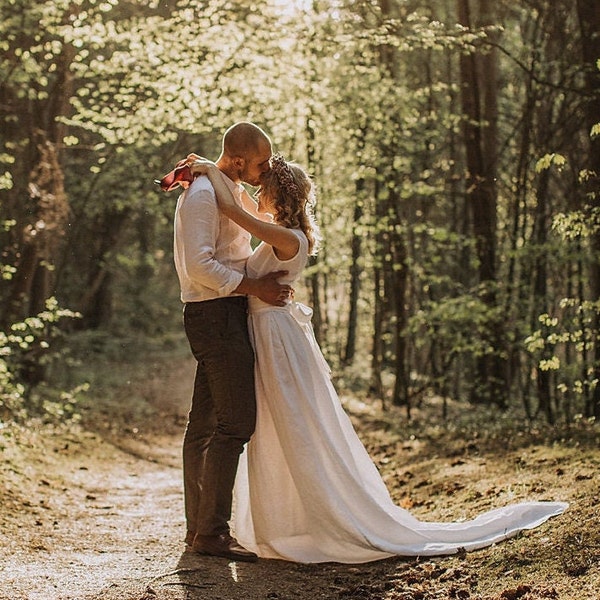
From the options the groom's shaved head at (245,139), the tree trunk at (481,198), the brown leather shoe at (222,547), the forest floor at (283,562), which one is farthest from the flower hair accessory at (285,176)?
the tree trunk at (481,198)

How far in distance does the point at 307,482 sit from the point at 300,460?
0.46ft

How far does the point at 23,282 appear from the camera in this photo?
1316 cm

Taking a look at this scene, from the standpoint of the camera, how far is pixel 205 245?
5430 mm

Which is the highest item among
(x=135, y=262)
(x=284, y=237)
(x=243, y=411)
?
(x=135, y=262)

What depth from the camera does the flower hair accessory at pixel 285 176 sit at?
5.54 meters

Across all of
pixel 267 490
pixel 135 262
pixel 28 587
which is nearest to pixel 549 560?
pixel 267 490

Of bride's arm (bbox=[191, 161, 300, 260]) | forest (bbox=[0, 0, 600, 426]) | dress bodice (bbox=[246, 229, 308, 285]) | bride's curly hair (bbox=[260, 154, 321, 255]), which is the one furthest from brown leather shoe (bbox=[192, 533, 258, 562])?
forest (bbox=[0, 0, 600, 426])

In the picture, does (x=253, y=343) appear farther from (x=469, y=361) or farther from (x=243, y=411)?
(x=469, y=361)

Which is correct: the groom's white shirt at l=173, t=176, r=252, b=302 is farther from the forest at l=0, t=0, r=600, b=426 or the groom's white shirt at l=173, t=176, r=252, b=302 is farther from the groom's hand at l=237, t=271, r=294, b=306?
the forest at l=0, t=0, r=600, b=426

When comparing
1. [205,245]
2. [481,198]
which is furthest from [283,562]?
[481,198]

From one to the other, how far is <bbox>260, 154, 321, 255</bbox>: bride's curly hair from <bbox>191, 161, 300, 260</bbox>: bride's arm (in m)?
0.11

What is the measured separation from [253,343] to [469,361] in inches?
529

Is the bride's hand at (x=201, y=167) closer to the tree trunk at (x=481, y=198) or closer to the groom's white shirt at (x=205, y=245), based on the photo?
the groom's white shirt at (x=205, y=245)

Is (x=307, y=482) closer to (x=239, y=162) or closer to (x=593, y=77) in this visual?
(x=239, y=162)
